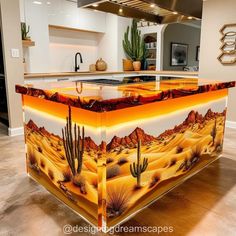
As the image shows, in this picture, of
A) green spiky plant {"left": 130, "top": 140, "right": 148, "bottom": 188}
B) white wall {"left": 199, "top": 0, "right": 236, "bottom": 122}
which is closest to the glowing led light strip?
green spiky plant {"left": 130, "top": 140, "right": 148, "bottom": 188}

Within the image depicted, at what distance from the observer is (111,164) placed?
1.40m

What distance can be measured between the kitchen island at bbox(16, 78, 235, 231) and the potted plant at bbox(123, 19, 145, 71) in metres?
3.70

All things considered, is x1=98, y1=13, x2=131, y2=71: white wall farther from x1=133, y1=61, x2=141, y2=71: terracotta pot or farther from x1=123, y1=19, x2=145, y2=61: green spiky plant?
x1=133, y1=61, x2=141, y2=71: terracotta pot

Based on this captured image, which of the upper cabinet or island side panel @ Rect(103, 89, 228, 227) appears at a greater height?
the upper cabinet

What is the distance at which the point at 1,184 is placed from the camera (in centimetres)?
202

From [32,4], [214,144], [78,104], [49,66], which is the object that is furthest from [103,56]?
[78,104]

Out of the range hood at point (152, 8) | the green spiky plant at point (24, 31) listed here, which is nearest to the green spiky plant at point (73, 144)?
the range hood at point (152, 8)

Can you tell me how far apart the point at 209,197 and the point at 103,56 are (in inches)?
183

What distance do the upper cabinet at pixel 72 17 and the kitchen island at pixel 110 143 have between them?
325 cm

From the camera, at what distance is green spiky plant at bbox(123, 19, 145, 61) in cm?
562

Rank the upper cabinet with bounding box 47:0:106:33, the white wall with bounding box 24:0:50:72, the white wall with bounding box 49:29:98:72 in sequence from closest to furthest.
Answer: the white wall with bounding box 24:0:50:72 → the upper cabinet with bounding box 47:0:106:33 → the white wall with bounding box 49:29:98:72

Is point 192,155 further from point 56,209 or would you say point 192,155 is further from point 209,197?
point 56,209

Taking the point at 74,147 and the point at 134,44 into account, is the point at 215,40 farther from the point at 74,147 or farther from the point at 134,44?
the point at 74,147

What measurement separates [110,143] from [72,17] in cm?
423
